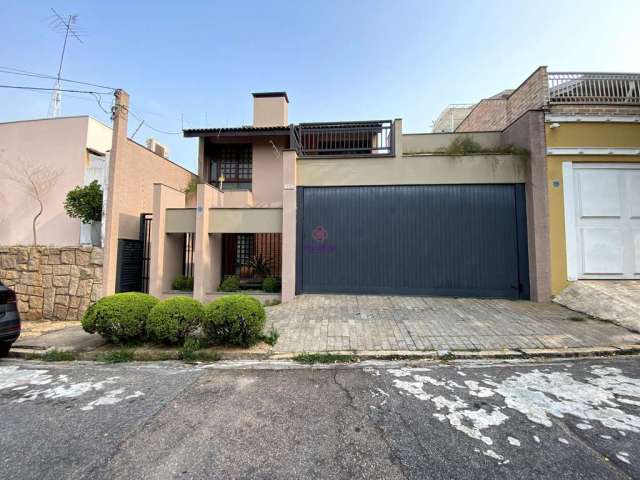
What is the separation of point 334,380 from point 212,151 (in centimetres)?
1149

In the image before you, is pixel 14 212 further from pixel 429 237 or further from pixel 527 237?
pixel 527 237

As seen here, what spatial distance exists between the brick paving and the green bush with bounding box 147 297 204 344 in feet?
5.17

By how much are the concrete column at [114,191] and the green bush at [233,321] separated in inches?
205

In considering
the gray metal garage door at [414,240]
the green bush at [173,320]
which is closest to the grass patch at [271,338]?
the green bush at [173,320]

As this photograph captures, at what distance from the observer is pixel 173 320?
456cm

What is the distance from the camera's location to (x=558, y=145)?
7578 millimetres

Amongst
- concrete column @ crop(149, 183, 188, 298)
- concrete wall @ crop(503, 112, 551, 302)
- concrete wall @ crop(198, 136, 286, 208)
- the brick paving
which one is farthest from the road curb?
concrete wall @ crop(198, 136, 286, 208)

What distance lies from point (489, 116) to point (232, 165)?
1108 centimetres

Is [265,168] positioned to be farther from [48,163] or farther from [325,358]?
[325,358]

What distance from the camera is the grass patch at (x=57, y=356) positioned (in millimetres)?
4649

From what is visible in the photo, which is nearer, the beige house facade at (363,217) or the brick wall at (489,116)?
the beige house facade at (363,217)

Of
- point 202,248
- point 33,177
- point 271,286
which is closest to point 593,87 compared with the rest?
point 271,286

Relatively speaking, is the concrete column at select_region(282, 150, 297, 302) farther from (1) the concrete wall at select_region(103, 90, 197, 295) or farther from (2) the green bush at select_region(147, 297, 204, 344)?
(1) the concrete wall at select_region(103, 90, 197, 295)
